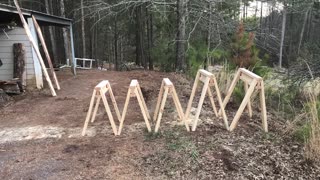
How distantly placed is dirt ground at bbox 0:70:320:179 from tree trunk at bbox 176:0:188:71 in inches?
208

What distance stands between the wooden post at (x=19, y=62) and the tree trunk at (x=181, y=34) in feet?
15.3

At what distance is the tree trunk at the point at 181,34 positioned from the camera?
10.1 m

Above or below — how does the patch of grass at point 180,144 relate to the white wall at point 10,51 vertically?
below

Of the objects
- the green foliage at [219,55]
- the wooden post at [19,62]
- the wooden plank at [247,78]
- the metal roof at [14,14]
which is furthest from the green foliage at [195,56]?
the wooden plank at [247,78]

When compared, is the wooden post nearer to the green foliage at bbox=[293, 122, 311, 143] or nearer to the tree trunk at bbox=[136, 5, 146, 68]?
the green foliage at bbox=[293, 122, 311, 143]

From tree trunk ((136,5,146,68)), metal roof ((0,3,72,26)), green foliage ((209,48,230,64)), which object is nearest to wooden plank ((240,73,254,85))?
green foliage ((209,48,230,64))

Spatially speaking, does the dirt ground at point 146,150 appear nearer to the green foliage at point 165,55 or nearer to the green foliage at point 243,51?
the green foliage at point 243,51

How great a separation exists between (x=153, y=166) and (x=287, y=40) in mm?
28674

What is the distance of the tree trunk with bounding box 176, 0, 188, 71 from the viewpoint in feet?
33.2

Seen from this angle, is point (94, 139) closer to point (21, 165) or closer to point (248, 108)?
Result: point (21, 165)

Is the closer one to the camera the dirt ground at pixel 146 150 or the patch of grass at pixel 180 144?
the dirt ground at pixel 146 150

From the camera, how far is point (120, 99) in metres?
6.64

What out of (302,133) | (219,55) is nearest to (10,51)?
(219,55)

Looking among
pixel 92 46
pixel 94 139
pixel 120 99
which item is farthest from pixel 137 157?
pixel 92 46
